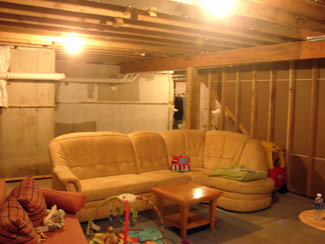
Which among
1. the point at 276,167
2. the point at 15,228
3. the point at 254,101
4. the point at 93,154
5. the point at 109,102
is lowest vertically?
the point at 276,167

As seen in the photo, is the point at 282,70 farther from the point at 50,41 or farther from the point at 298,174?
the point at 50,41

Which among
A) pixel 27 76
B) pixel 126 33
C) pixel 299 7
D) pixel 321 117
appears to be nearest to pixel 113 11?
pixel 126 33

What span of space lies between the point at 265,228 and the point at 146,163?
1.89 m

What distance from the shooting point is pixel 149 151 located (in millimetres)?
4898

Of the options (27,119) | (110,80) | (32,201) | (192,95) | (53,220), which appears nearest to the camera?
(32,201)

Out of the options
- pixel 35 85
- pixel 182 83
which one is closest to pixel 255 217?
pixel 35 85

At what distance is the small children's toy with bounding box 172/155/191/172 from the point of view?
490 centimetres

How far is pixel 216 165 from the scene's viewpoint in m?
→ 5.13

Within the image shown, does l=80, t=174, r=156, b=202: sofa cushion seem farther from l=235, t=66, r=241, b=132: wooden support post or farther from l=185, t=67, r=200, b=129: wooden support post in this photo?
l=235, t=66, r=241, b=132: wooden support post

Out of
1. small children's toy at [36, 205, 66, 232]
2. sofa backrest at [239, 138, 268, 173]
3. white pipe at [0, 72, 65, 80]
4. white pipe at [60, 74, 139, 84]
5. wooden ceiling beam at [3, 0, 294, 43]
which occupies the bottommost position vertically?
small children's toy at [36, 205, 66, 232]

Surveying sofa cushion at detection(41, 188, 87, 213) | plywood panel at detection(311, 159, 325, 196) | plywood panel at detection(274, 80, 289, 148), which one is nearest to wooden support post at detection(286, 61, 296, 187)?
plywood panel at detection(274, 80, 289, 148)

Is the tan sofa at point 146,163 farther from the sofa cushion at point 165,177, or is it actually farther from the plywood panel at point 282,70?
the plywood panel at point 282,70

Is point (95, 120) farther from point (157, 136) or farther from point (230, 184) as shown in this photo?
point (230, 184)

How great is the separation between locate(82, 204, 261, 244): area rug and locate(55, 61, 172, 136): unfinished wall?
4.43 metres
